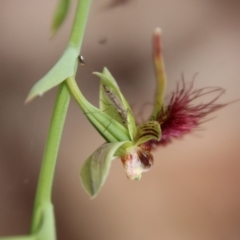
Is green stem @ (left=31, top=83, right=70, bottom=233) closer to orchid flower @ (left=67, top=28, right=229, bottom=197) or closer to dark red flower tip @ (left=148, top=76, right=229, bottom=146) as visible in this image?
orchid flower @ (left=67, top=28, right=229, bottom=197)

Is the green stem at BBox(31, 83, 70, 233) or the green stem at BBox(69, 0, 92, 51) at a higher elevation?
the green stem at BBox(69, 0, 92, 51)

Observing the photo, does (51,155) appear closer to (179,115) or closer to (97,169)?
(97,169)

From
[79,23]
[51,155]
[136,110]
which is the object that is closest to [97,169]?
[51,155]

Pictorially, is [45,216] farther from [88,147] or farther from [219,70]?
[219,70]

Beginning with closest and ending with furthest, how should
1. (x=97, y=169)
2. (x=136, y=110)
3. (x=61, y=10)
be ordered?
(x=97, y=169)
(x=61, y=10)
(x=136, y=110)

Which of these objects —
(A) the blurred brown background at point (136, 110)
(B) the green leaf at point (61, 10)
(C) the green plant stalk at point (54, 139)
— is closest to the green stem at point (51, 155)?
(C) the green plant stalk at point (54, 139)

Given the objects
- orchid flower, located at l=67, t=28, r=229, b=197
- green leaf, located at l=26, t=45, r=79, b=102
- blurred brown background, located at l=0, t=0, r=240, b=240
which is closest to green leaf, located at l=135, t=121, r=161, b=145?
orchid flower, located at l=67, t=28, r=229, b=197
